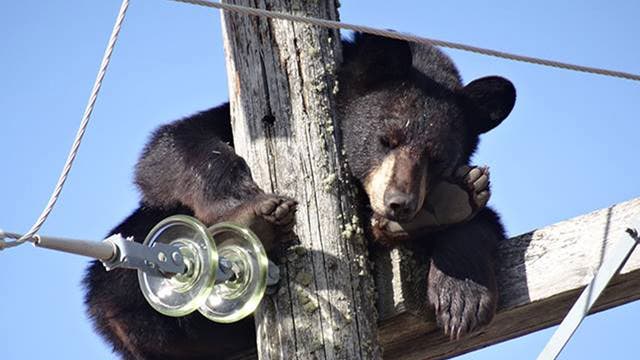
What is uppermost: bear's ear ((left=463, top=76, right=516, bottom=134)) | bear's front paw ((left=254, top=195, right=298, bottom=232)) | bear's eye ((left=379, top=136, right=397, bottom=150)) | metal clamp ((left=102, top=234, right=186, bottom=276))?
bear's ear ((left=463, top=76, right=516, bottom=134))

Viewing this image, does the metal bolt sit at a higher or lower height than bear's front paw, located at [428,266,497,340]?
higher

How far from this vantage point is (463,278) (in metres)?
5.68

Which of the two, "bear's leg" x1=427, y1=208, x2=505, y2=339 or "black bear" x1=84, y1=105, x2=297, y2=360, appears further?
"black bear" x1=84, y1=105, x2=297, y2=360

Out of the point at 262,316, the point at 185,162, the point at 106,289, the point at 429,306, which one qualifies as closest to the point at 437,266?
the point at 429,306

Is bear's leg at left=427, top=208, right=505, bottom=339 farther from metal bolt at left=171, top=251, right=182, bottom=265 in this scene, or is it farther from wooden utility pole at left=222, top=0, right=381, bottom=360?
metal bolt at left=171, top=251, right=182, bottom=265

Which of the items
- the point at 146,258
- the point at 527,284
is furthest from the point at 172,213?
the point at 527,284

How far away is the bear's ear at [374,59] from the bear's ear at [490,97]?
46 centimetres

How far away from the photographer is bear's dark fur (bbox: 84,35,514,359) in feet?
18.6

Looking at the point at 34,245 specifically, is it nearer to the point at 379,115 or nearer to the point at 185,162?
the point at 185,162

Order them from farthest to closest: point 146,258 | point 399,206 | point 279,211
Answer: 1. point 399,206
2. point 279,211
3. point 146,258

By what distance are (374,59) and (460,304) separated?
1715 millimetres

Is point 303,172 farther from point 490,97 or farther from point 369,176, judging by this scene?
point 490,97

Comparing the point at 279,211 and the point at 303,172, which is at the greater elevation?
the point at 303,172

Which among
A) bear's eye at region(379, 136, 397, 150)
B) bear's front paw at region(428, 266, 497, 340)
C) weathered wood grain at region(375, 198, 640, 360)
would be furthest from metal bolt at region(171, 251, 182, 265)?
bear's eye at region(379, 136, 397, 150)
